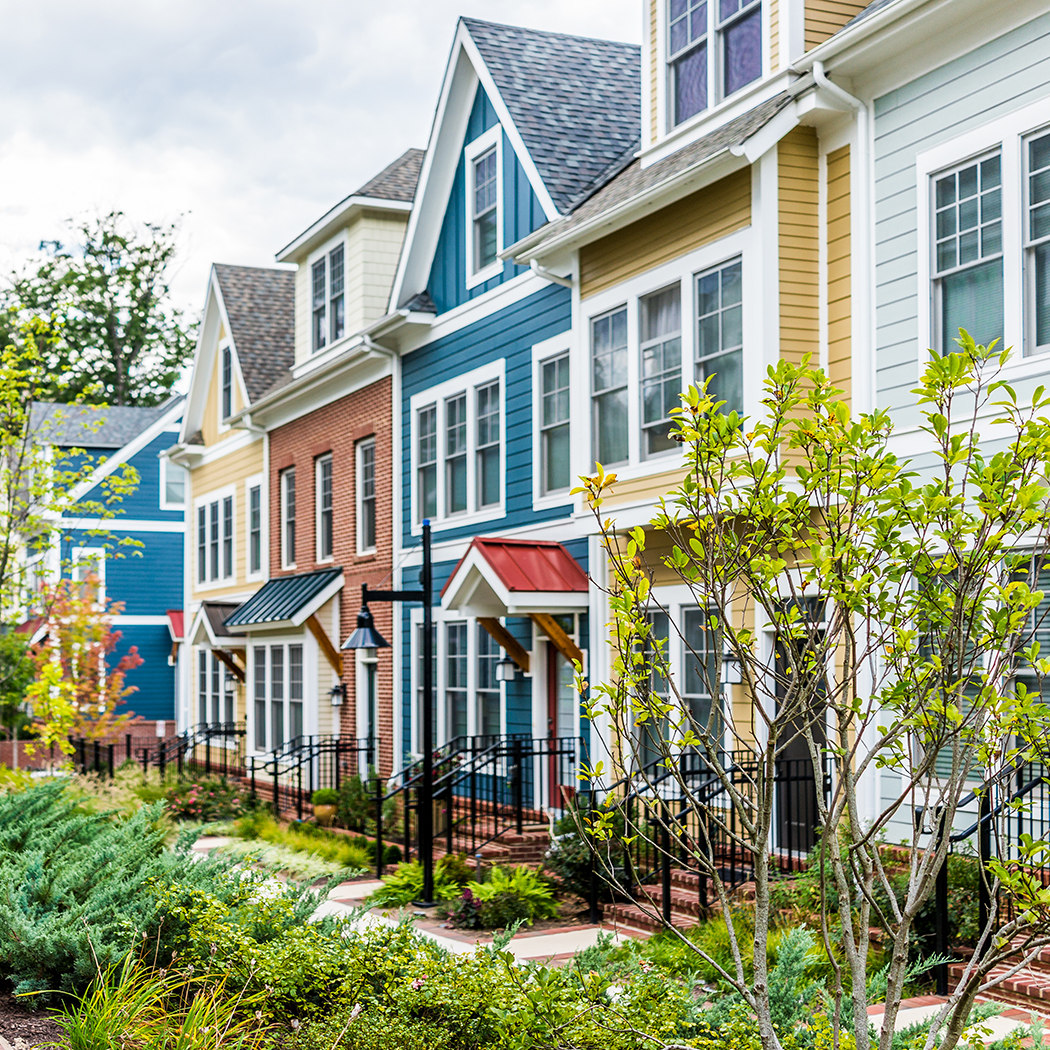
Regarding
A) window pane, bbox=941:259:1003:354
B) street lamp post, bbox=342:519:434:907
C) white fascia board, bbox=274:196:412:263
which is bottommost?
street lamp post, bbox=342:519:434:907

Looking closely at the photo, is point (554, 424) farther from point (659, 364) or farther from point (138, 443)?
point (138, 443)

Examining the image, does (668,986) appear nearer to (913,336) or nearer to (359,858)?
(913,336)

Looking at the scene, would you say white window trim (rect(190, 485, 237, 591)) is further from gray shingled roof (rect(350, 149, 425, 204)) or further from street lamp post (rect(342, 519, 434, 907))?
street lamp post (rect(342, 519, 434, 907))

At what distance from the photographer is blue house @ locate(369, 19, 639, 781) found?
52.5 feet

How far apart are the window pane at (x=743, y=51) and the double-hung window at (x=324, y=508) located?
11.9m

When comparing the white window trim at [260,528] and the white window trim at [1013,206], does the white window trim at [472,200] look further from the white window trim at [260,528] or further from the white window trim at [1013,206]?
the white window trim at [260,528]

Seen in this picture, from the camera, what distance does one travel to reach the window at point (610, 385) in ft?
47.5

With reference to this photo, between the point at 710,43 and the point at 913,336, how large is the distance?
4511 mm

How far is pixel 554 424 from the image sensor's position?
16.3 m

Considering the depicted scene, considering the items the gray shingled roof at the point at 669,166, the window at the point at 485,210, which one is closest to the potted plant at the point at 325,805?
the window at the point at 485,210

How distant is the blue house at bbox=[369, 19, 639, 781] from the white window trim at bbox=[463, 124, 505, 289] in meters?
0.03

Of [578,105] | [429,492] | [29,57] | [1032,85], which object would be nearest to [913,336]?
[1032,85]

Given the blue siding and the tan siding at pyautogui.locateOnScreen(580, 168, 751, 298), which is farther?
the blue siding

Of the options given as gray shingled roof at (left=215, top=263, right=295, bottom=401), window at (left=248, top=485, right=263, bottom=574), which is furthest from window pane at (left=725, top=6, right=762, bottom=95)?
window at (left=248, top=485, right=263, bottom=574)
